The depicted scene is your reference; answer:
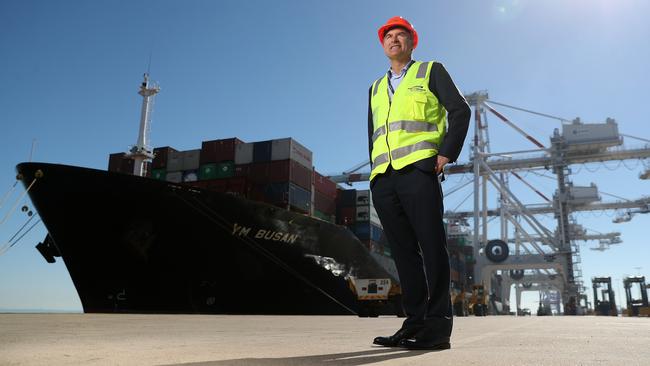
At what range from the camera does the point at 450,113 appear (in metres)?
3.35

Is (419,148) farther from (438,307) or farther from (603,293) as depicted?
(603,293)

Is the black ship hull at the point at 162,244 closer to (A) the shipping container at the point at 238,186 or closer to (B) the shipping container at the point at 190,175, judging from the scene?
(A) the shipping container at the point at 238,186

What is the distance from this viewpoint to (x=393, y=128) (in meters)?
3.38

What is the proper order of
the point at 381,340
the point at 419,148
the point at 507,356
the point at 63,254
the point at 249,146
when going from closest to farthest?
1. the point at 507,356
2. the point at 381,340
3. the point at 419,148
4. the point at 63,254
5. the point at 249,146

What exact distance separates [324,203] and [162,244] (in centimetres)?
821

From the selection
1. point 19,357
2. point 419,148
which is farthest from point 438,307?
point 19,357

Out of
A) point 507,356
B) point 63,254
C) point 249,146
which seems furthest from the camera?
point 249,146

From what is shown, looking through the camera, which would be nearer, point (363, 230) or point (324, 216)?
point (324, 216)

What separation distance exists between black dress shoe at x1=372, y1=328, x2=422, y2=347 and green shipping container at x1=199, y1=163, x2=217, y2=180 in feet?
51.5

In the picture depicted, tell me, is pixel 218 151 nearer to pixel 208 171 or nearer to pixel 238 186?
pixel 208 171

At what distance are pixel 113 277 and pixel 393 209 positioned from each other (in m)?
12.0

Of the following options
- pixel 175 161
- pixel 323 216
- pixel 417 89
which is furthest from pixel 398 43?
pixel 175 161

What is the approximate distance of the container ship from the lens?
13016mm

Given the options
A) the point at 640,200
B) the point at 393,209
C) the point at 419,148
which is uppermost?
the point at 640,200
